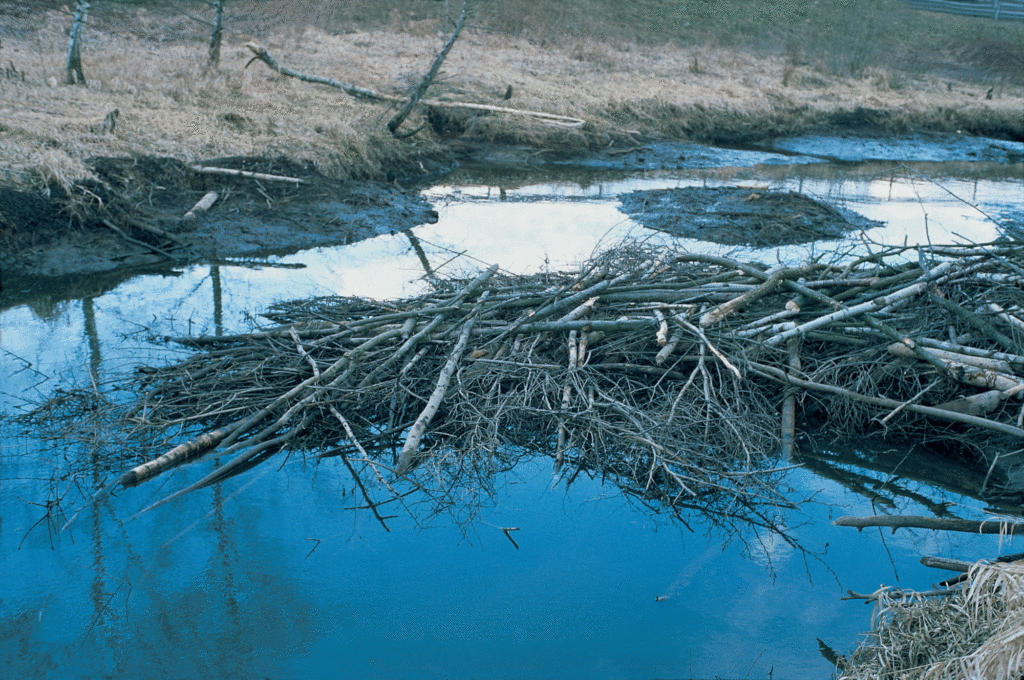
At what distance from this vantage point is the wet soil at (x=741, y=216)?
10.4 m

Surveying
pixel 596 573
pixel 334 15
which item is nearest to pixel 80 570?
pixel 596 573

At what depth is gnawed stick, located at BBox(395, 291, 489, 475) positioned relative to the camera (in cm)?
466

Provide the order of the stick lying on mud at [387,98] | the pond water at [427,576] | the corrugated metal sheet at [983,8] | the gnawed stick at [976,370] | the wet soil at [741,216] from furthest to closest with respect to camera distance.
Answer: the corrugated metal sheet at [983,8] → the stick lying on mud at [387,98] → the wet soil at [741,216] → the gnawed stick at [976,370] → the pond water at [427,576]

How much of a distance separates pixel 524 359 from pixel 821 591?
7.61 feet

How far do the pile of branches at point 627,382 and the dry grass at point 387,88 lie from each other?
18.5 feet

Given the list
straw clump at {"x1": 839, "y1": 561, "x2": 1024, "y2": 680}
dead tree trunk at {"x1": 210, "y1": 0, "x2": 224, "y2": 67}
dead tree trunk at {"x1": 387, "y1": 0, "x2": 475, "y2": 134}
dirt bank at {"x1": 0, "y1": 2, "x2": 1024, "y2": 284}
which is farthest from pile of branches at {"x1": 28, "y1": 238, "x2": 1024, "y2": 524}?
dead tree trunk at {"x1": 210, "y1": 0, "x2": 224, "y2": 67}

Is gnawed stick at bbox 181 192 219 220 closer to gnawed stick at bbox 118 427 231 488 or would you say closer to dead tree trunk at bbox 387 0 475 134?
dead tree trunk at bbox 387 0 475 134

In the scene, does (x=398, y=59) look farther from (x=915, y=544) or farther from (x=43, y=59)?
(x=915, y=544)

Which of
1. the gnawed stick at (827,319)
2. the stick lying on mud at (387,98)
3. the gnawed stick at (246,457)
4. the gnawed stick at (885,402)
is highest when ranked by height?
the stick lying on mud at (387,98)

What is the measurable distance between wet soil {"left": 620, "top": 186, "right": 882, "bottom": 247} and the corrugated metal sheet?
32785mm

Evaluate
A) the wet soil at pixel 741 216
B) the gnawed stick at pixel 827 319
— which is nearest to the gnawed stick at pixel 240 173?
the wet soil at pixel 741 216

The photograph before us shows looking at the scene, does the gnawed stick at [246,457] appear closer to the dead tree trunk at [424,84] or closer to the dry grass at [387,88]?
the dry grass at [387,88]

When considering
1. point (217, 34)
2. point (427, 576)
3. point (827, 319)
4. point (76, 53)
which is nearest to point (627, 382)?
point (827, 319)

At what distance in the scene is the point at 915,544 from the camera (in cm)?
443
